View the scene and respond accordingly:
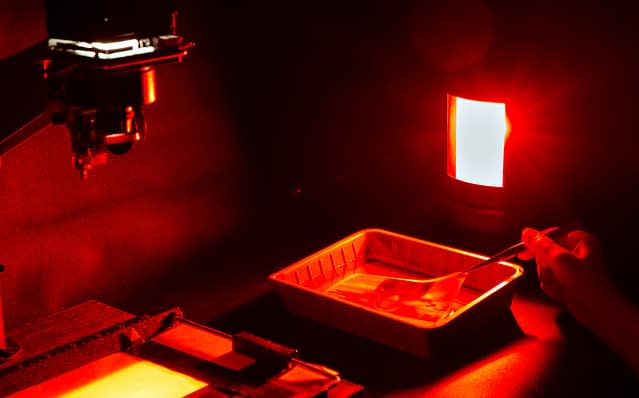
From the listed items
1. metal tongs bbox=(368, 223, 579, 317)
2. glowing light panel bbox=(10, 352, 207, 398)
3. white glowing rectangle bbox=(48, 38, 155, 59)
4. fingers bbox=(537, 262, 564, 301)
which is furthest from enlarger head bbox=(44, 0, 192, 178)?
fingers bbox=(537, 262, 564, 301)

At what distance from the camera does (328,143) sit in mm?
1875

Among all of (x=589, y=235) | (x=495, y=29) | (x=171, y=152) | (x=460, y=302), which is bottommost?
(x=460, y=302)

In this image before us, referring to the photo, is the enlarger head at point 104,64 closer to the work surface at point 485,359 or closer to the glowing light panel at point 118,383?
the glowing light panel at point 118,383

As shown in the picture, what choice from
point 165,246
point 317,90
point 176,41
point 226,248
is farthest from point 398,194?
point 176,41

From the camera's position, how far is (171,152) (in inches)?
64.1

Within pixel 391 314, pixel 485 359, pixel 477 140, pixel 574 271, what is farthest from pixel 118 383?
pixel 477 140

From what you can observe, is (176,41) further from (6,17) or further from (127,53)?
(6,17)

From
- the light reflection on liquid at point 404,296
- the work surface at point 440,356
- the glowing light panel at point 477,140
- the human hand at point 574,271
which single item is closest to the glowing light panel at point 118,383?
the work surface at point 440,356

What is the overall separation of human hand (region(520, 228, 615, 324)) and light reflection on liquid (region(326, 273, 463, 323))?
0.13 meters

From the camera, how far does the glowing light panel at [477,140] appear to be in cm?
158

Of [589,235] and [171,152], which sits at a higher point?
[171,152]

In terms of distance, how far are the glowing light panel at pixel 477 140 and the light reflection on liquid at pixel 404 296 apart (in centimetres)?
26

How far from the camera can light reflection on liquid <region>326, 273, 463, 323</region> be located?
1412mm

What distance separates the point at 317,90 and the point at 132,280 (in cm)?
54
